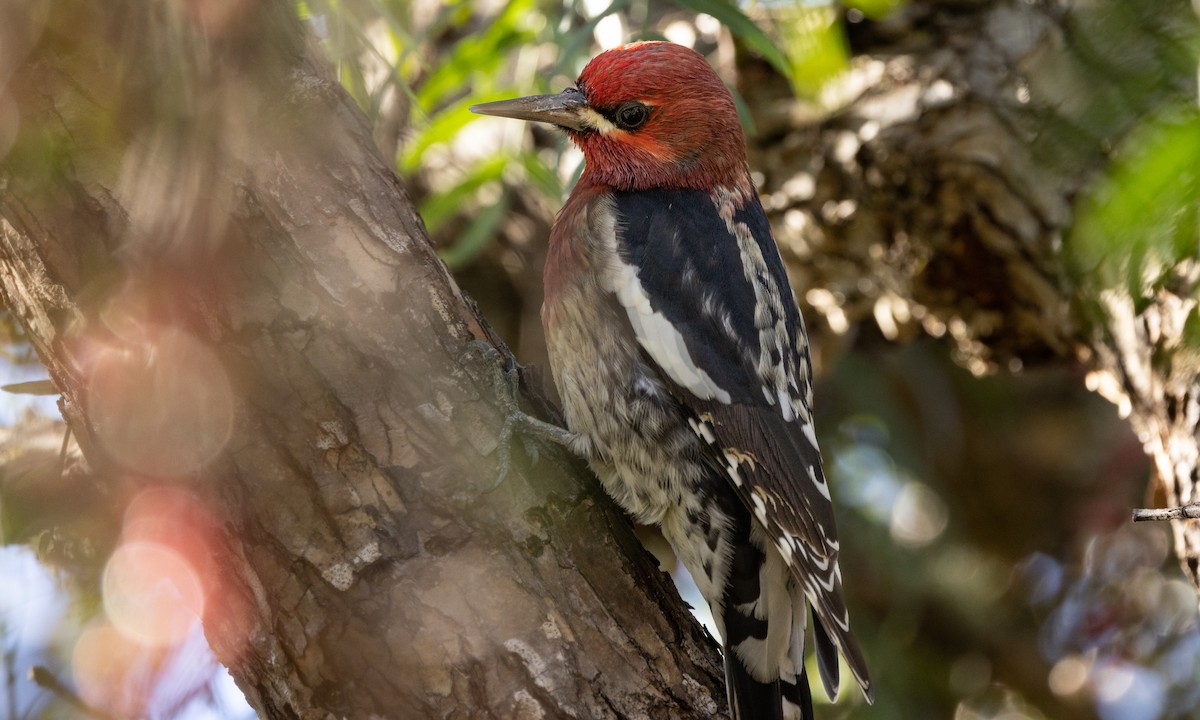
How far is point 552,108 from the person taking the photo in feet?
8.98

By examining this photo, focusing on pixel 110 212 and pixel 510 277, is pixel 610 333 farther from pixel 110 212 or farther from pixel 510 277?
pixel 510 277

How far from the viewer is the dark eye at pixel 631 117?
9.08 ft

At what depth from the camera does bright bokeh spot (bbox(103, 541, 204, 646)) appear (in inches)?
72.9

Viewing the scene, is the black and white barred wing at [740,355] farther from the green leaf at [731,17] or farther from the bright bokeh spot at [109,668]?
the bright bokeh spot at [109,668]

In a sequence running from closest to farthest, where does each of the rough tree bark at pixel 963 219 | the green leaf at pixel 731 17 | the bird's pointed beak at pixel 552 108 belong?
the green leaf at pixel 731 17
the bird's pointed beak at pixel 552 108
the rough tree bark at pixel 963 219

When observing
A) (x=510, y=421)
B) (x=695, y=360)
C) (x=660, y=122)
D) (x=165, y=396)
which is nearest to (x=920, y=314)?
(x=660, y=122)

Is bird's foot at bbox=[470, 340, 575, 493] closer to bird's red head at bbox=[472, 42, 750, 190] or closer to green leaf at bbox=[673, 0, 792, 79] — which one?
bird's red head at bbox=[472, 42, 750, 190]

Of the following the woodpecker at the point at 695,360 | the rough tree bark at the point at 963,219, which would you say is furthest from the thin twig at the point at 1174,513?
the rough tree bark at the point at 963,219

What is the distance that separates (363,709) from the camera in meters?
1.77

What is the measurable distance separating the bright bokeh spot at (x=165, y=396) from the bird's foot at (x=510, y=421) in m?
0.50

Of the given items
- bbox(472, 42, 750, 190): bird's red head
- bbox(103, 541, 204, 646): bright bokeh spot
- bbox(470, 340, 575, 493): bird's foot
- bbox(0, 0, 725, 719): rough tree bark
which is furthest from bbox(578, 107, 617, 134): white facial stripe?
bbox(103, 541, 204, 646): bright bokeh spot

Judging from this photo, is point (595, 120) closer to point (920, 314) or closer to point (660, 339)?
point (660, 339)

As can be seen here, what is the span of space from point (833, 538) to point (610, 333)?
0.69 meters

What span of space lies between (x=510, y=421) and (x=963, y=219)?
206 cm
